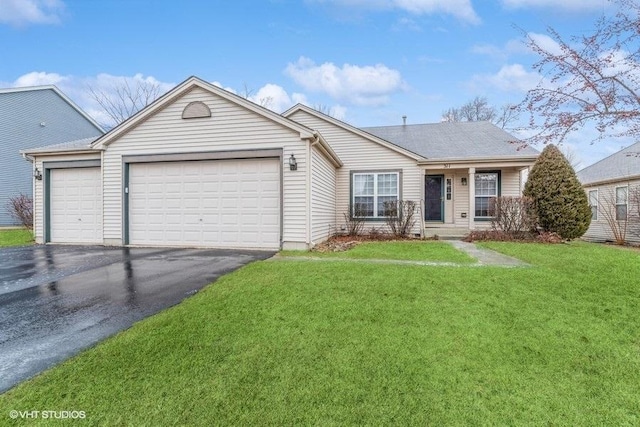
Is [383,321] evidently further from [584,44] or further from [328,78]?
[328,78]

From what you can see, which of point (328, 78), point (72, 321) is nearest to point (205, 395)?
point (72, 321)

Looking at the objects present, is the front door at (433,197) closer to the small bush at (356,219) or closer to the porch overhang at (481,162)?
the porch overhang at (481,162)

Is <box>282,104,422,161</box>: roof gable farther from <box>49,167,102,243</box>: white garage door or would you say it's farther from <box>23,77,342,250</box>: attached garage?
<box>49,167,102,243</box>: white garage door

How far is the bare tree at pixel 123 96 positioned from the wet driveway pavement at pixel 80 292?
928 inches

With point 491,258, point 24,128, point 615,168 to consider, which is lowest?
point 491,258

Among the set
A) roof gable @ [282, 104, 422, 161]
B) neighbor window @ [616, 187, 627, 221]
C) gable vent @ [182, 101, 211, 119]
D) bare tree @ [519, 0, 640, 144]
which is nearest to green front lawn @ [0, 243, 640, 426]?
bare tree @ [519, 0, 640, 144]

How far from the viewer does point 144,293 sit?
485 centimetres

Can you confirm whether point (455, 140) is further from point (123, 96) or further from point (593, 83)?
point (123, 96)

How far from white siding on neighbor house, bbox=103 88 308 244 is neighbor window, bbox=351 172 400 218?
418cm

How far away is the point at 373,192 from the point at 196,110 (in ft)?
22.4

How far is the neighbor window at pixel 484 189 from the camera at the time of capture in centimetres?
1301

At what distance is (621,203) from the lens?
1341 cm

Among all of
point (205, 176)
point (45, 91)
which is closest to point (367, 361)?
point (205, 176)

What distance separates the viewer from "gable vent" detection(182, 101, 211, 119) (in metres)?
9.49
